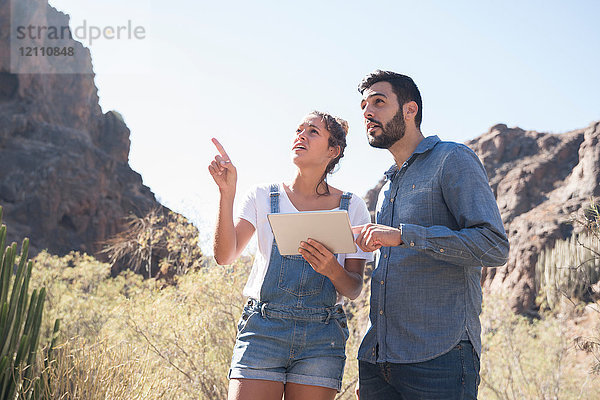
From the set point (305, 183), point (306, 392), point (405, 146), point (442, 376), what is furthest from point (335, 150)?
point (442, 376)

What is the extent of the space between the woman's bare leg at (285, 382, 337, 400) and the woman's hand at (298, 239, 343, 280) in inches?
18.4

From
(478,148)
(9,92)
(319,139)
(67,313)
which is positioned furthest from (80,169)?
(319,139)

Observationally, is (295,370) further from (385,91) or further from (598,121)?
(598,121)

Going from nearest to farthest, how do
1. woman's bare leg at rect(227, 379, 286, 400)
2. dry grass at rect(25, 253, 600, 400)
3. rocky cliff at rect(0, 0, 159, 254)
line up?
woman's bare leg at rect(227, 379, 286, 400), dry grass at rect(25, 253, 600, 400), rocky cliff at rect(0, 0, 159, 254)

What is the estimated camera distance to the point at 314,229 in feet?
7.26

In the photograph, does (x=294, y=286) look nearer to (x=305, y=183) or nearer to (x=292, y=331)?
(x=292, y=331)

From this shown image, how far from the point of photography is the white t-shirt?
8.46 ft

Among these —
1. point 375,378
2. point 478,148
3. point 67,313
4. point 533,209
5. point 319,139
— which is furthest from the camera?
point 478,148

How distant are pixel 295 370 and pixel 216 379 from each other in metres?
4.58

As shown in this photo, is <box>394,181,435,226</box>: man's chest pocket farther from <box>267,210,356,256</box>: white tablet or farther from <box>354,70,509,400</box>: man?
<box>267,210,356,256</box>: white tablet

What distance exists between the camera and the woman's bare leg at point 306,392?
2.28 meters

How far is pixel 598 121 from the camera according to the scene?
32688 mm

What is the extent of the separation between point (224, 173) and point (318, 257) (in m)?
0.58

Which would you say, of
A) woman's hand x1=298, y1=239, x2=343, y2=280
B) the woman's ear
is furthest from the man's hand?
the woman's ear
